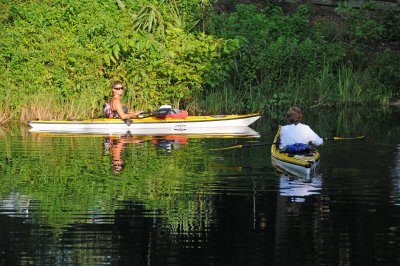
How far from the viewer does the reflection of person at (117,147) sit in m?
20.4

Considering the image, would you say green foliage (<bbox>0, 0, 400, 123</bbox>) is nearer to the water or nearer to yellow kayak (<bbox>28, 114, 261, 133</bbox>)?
yellow kayak (<bbox>28, 114, 261, 133</bbox>)

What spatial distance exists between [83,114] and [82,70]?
158 centimetres

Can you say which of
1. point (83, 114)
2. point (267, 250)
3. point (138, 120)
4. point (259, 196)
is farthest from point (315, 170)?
point (83, 114)

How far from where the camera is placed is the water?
12542 mm

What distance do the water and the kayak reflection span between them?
16 mm

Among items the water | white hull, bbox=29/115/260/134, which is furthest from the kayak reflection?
white hull, bbox=29/115/260/134

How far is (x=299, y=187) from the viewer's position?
17.6 meters

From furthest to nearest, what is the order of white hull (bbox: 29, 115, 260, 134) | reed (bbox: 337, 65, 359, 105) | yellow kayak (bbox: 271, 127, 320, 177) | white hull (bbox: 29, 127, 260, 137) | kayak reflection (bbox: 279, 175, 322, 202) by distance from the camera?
reed (bbox: 337, 65, 359, 105) → white hull (bbox: 29, 115, 260, 134) → white hull (bbox: 29, 127, 260, 137) → yellow kayak (bbox: 271, 127, 320, 177) → kayak reflection (bbox: 279, 175, 322, 202)

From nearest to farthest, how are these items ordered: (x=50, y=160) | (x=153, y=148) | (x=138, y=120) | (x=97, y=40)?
(x=50, y=160), (x=153, y=148), (x=138, y=120), (x=97, y=40)

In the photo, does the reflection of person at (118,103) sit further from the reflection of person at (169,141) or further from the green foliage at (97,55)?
the green foliage at (97,55)

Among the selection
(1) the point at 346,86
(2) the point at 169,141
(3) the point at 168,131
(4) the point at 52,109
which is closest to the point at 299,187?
(2) the point at 169,141

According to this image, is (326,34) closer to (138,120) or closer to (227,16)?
(227,16)

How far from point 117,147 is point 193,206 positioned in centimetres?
853

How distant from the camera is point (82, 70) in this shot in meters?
30.7
